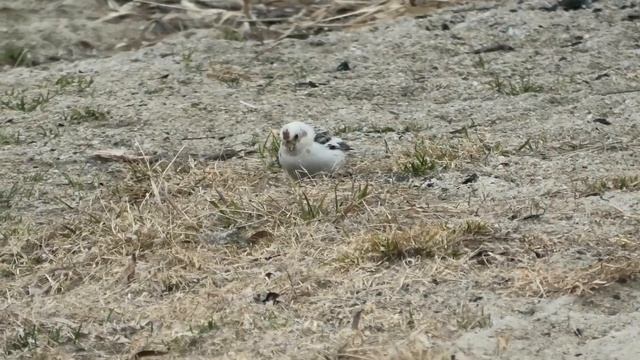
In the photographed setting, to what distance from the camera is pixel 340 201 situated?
5375 mm

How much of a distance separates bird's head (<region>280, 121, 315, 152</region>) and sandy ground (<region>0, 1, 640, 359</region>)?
183 mm

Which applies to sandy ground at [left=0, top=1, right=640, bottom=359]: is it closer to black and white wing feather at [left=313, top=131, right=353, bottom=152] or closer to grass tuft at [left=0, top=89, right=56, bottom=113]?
grass tuft at [left=0, top=89, right=56, bottom=113]

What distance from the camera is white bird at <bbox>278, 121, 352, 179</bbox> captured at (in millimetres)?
5719

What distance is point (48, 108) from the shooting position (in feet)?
23.3

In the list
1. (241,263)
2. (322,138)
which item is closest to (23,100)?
(322,138)

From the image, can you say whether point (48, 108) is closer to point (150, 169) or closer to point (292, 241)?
point (150, 169)

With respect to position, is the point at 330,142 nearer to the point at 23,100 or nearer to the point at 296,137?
the point at 296,137

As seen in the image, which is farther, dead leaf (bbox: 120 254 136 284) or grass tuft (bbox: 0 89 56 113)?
grass tuft (bbox: 0 89 56 113)

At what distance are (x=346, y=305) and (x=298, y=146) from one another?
132cm

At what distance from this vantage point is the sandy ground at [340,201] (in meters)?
4.42

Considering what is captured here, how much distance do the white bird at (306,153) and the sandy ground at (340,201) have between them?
9 centimetres

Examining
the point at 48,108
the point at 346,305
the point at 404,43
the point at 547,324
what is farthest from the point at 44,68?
the point at 547,324

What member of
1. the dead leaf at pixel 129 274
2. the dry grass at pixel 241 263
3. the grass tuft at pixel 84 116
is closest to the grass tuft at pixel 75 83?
the grass tuft at pixel 84 116

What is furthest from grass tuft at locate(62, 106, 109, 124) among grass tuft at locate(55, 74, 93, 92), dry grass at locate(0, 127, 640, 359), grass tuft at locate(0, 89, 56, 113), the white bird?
the white bird
